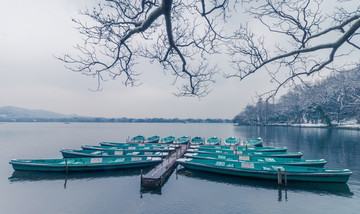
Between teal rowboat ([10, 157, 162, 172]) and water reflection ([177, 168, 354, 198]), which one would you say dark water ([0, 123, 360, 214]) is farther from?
teal rowboat ([10, 157, 162, 172])

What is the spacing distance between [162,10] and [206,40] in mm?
2283

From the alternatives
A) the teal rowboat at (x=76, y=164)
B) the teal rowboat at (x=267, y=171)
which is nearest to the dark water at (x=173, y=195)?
the teal rowboat at (x=267, y=171)

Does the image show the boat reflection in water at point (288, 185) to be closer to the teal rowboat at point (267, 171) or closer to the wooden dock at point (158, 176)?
the teal rowboat at point (267, 171)

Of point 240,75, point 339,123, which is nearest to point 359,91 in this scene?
point 339,123

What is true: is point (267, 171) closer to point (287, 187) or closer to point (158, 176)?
point (287, 187)

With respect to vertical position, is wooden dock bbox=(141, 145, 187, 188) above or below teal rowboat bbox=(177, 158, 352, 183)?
below

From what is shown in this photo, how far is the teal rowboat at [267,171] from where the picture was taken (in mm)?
13788

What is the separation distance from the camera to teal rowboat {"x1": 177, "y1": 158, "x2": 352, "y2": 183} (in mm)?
13788

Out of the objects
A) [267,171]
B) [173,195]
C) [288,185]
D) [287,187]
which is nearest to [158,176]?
[173,195]

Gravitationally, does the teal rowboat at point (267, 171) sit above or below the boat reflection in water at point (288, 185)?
above

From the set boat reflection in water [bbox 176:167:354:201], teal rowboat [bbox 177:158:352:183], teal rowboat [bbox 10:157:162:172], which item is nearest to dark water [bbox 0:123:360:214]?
boat reflection in water [bbox 176:167:354:201]

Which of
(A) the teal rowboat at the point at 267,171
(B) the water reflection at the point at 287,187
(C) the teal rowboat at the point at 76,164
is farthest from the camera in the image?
(C) the teal rowboat at the point at 76,164

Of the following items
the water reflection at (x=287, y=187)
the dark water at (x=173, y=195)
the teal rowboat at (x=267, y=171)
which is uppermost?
the teal rowboat at (x=267, y=171)

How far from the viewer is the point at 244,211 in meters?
10.9
